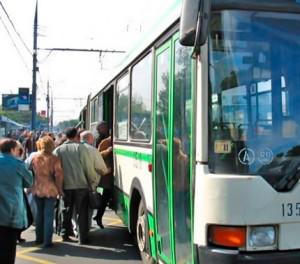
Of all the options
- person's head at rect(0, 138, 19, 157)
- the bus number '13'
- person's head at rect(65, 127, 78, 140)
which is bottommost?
the bus number '13'

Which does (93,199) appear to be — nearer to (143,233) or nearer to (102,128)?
(102,128)

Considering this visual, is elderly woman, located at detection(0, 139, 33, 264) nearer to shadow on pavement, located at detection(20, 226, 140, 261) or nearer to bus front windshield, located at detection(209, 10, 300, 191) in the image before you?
shadow on pavement, located at detection(20, 226, 140, 261)

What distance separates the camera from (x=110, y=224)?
10.1 m

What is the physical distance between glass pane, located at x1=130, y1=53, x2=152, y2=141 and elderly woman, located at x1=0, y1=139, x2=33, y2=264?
1420 mm

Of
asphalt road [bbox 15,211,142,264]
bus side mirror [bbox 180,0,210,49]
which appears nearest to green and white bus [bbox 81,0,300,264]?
bus side mirror [bbox 180,0,210,49]

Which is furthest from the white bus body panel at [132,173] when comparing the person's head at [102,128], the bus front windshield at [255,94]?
the bus front windshield at [255,94]

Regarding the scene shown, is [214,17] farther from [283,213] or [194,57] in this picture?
[283,213]

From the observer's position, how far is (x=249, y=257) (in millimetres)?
3705

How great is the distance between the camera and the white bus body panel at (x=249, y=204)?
3.74m

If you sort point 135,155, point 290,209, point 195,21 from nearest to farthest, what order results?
point 195,21 < point 290,209 < point 135,155

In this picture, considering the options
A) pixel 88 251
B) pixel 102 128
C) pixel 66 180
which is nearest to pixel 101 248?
pixel 88 251

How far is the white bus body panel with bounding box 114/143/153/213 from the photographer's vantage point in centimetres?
584

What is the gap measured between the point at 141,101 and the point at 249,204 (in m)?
2.92

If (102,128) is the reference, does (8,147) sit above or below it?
below
